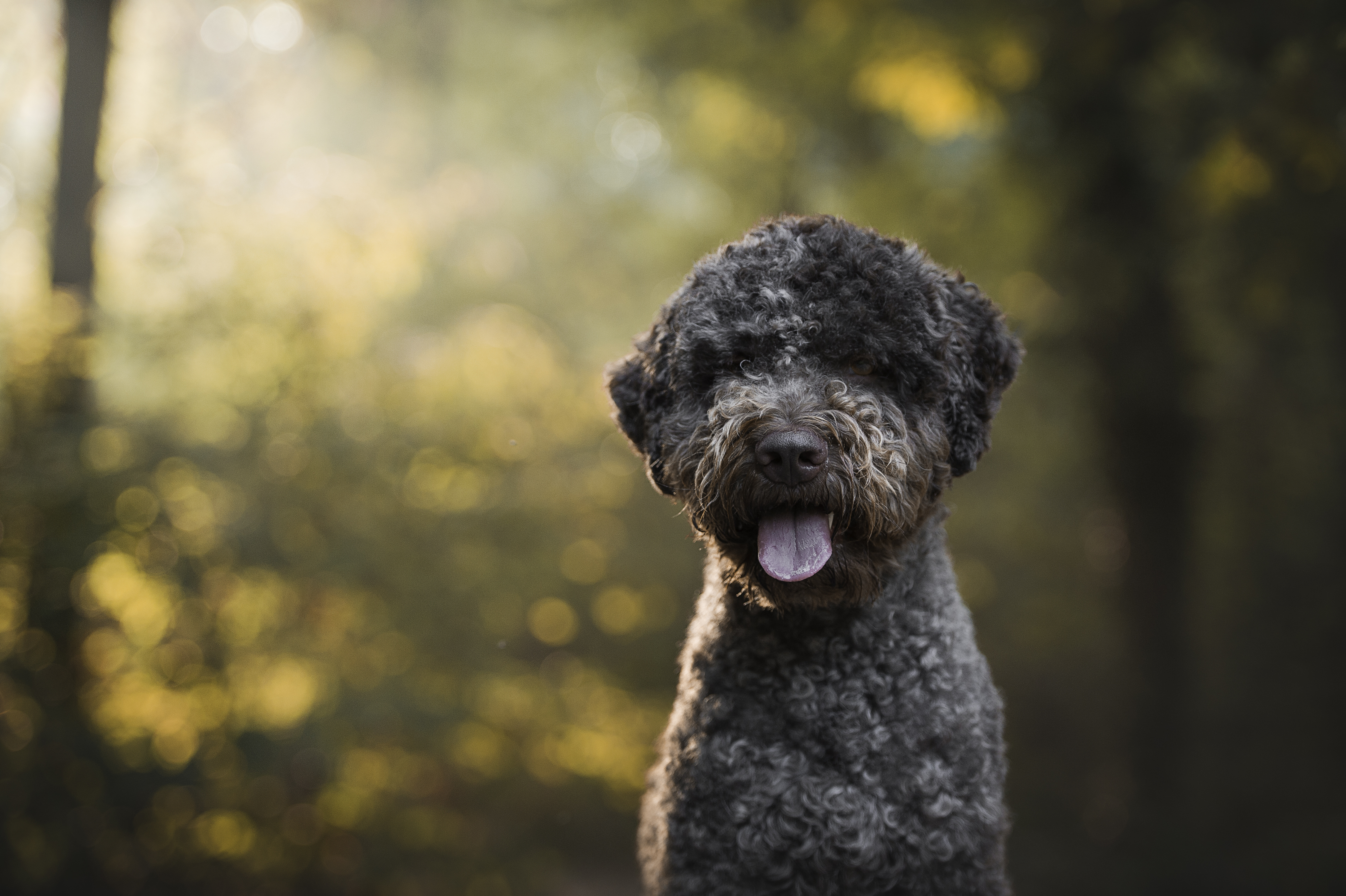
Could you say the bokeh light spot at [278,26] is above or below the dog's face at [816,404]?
above

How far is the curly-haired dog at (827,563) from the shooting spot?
196 cm

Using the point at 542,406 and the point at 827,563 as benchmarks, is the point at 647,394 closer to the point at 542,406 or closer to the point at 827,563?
the point at 827,563

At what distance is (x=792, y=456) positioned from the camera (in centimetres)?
189

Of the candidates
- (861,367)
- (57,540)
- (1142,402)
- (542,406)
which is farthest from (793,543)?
(1142,402)

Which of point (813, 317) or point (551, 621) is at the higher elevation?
point (551, 621)

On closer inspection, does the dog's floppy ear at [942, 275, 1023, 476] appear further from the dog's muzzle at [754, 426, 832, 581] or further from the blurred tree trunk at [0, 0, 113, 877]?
the blurred tree trunk at [0, 0, 113, 877]

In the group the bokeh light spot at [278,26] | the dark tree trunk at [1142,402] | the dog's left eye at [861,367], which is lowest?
the dog's left eye at [861,367]

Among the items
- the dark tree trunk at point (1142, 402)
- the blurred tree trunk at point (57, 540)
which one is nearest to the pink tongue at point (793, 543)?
the blurred tree trunk at point (57, 540)

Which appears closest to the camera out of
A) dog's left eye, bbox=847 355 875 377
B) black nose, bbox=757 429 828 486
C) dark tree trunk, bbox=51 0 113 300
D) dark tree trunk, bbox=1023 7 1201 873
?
black nose, bbox=757 429 828 486

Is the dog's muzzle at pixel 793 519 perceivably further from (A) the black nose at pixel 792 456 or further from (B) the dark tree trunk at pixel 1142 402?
(B) the dark tree trunk at pixel 1142 402

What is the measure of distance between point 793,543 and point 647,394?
538 millimetres

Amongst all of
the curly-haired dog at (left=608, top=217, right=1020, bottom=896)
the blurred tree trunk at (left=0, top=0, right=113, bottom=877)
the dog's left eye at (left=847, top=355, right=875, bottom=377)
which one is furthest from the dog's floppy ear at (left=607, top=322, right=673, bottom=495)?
the blurred tree trunk at (left=0, top=0, right=113, bottom=877)

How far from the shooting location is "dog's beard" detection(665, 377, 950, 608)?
6.33 feet

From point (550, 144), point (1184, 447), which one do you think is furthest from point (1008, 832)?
point (550, 144)
